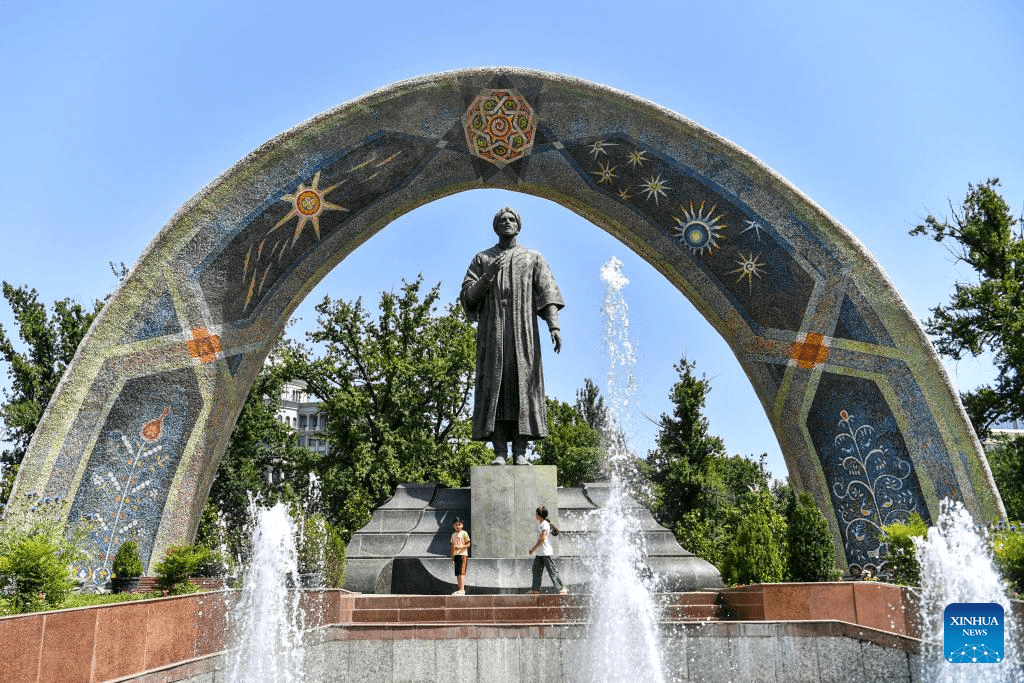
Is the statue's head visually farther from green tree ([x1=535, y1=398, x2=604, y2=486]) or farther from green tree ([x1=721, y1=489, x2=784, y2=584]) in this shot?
green tree ([x1=535, y1=398, x2=604, y2=486])

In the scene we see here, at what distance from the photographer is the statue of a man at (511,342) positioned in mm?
9344

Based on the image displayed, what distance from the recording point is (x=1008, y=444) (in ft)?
61.7

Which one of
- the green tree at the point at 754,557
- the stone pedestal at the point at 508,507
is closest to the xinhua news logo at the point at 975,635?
the green tree at the point at 754,557

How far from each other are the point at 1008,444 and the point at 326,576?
1661cm

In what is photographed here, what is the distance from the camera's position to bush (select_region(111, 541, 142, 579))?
1084 centimetres

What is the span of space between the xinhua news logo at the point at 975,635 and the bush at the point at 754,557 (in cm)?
317

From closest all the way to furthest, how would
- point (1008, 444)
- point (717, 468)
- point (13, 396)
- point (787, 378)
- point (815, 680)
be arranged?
point (815, 680) → point (787, 378) → point (1008, 444) → point (13, 396) → point (717, 468)

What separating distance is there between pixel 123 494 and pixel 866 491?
10.8m

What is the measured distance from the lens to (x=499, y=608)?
770 cm

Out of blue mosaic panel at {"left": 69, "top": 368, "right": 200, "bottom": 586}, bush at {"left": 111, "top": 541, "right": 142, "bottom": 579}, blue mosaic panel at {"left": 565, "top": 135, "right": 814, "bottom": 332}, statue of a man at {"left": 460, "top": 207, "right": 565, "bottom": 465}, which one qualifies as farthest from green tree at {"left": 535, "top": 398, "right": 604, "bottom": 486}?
statue of a man at {"left": 460, "top": 207, "right": 565, "bottom": 465}

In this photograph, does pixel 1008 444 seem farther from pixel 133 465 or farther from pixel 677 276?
pixel 133 465

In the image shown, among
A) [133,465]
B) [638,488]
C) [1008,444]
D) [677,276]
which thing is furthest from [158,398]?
[1008,444]

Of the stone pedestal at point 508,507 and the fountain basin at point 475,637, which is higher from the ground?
the stone pedestal at point 508,507

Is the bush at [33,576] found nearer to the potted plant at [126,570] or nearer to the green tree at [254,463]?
the potted plant at [126,570]
